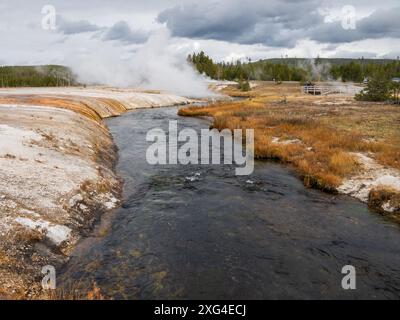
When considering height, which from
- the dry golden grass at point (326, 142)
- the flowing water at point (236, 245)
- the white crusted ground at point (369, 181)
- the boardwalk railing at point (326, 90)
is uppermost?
the boardwalk railing at point (326, 90)

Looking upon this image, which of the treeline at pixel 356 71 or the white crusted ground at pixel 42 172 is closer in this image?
the white crusted ground at pixel 42 172

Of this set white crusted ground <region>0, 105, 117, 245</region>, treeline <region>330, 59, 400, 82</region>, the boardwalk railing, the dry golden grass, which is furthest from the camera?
treeline <region>330, 59, 400, 82</region>

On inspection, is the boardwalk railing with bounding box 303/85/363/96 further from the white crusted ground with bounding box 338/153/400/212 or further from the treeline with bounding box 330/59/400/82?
the white crusted ground with bounding box 338/153/400/212

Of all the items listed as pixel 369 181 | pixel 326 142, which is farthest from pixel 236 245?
pixel 326 142

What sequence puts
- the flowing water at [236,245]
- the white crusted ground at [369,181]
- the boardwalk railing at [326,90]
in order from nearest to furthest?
the flowing water at [236,245]
the white crusted ground at [369,181]
the boardwalk railing at [326,90]

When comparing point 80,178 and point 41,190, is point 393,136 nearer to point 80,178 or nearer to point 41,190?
point 80,178

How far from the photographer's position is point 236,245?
52.7 feet

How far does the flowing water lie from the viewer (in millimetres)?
12898

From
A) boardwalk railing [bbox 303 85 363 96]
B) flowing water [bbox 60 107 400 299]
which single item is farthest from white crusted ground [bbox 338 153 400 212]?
boardwalk railing [bbox 303 85 363 96]

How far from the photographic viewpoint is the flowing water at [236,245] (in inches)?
508

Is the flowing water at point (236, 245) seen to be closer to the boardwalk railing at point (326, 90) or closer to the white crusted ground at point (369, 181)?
the white crusted ground at point (369, 181)

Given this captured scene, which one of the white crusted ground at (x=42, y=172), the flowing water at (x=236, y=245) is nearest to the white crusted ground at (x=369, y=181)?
the flowing water at (x=236, y=245)

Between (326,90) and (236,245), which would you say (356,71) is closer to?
(326,90)

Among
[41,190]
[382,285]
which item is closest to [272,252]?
[382,285]
